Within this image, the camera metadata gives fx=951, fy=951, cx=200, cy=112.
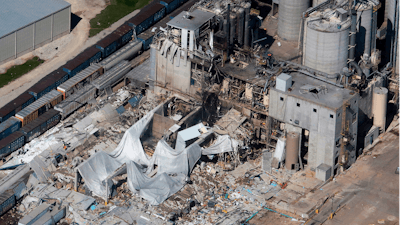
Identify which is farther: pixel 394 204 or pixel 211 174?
pixel 211 174

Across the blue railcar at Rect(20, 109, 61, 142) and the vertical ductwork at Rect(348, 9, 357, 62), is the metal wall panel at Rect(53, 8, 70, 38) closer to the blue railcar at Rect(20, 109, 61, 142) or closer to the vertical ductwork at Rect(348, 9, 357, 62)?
the blue railcar at Rect(20, 109, 61, 142)

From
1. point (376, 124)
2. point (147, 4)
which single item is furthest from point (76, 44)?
point (376, 124)

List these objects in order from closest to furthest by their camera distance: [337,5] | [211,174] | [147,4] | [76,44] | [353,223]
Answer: [353,223]
[211,174]
[337,5]
[76,44]
[147,4]

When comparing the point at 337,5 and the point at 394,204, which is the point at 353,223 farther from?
the point at 337,5

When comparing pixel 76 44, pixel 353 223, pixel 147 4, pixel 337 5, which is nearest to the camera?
pixel 353 223

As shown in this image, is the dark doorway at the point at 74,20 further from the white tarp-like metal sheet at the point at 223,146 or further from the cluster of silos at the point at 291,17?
the white tarp-like metal sheet at the point at 223,146

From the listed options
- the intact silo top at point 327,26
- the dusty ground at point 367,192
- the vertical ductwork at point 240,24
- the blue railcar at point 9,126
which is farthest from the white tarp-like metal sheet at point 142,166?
the intact silo top at point 327,26
